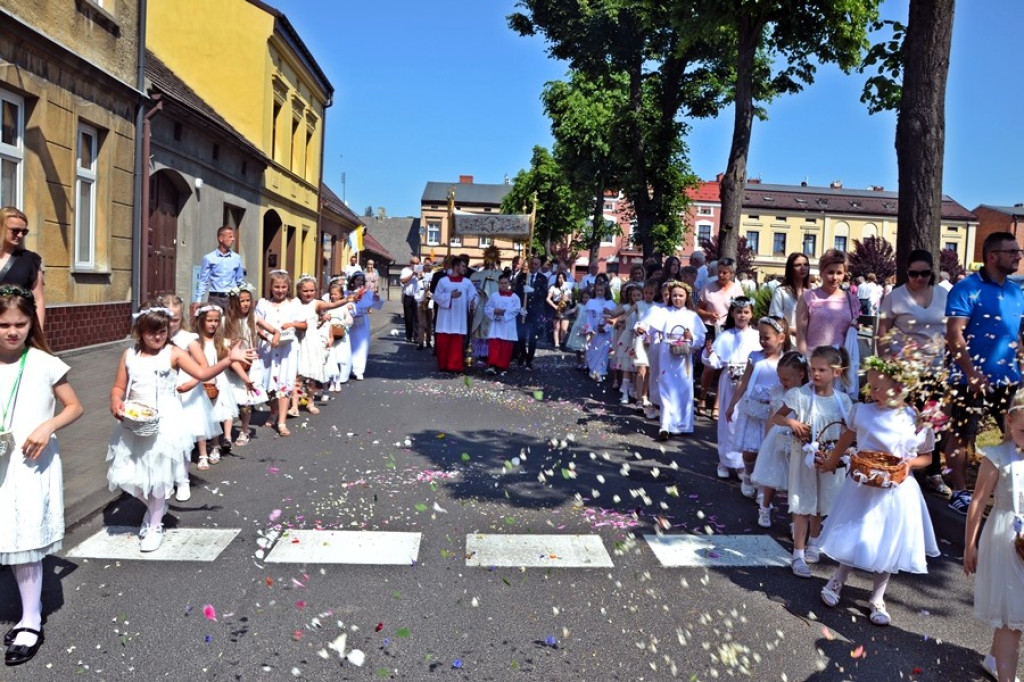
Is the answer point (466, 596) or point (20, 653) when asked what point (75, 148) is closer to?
point (20, 653)

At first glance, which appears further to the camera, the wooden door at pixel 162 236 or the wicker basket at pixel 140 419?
the wooden door at pixel 162 236

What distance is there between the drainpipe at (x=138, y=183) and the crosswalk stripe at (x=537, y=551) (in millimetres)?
12143

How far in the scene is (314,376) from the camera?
34.3 ft

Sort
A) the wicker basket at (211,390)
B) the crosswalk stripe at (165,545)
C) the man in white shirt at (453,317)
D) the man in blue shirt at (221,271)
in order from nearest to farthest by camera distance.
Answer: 1. the crosswalk stripe at (165,545)
2. the wicker basket at (211,390)
3. the man in blue shirt at (221,271)
4. the man in white shirt at (453,317)

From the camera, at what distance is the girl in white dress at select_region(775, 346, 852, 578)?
17.7 ft

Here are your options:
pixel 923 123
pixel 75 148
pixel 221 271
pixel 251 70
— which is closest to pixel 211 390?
pixel 221 271

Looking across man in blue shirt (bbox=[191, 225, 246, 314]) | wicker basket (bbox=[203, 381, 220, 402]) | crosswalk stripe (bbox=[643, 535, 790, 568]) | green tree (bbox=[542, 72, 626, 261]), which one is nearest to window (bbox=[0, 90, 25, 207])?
man in blue shirt (bbox=[191, 225, 246, 314])

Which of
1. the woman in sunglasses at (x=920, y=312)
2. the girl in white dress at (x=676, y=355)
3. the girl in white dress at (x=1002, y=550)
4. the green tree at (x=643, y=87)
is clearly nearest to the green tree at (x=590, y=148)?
the green tree at (x=643, y=87)

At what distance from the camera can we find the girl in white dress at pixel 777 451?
5.85m

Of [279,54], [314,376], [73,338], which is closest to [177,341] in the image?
[314,376]

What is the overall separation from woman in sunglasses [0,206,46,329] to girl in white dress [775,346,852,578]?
521 centimetres

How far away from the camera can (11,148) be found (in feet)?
38.9

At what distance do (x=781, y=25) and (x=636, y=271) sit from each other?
469cm

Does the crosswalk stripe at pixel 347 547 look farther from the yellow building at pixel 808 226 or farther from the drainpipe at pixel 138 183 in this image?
the yellow building at pixel 808 226
